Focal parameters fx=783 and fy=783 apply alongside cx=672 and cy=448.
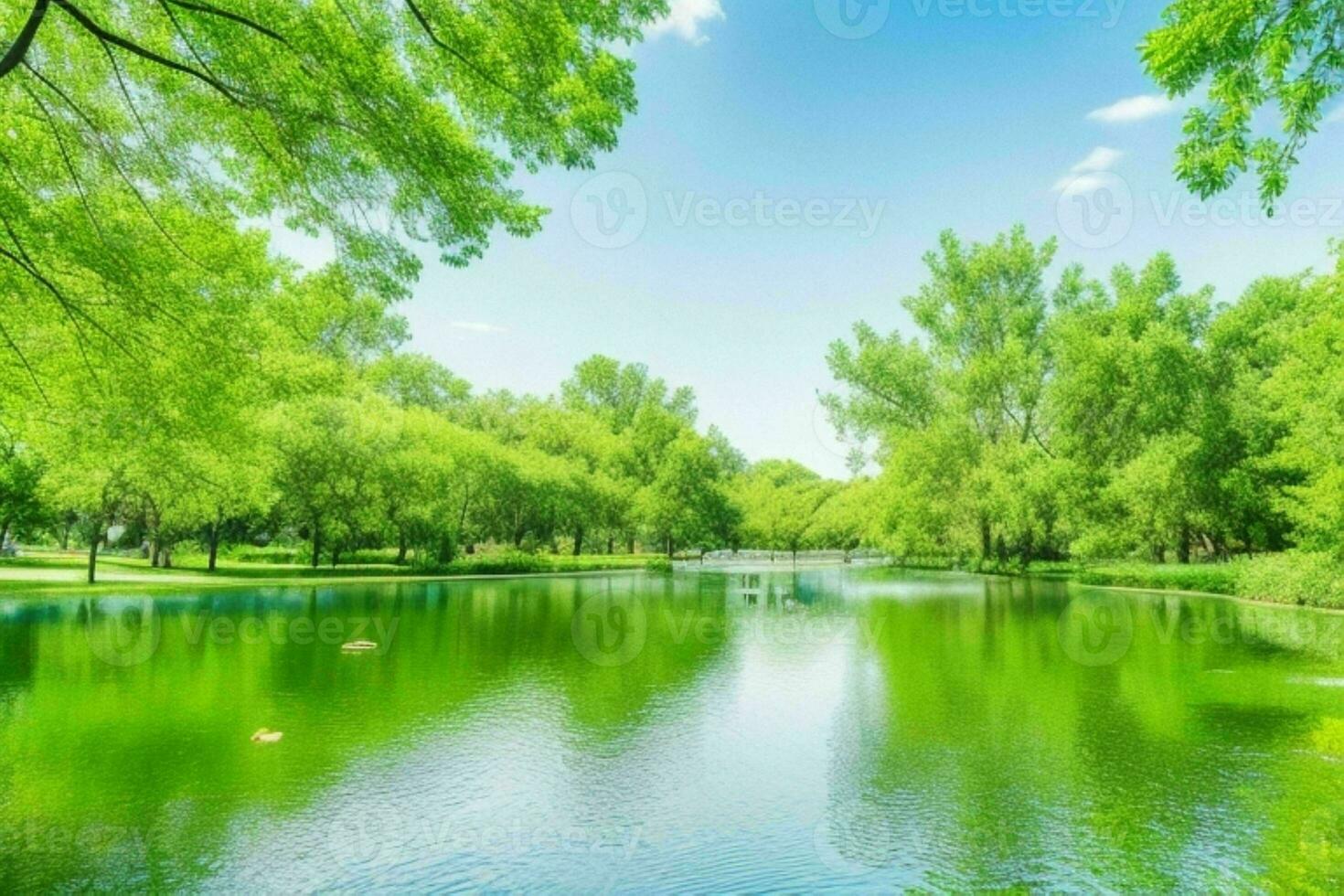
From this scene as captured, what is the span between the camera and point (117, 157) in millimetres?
11844

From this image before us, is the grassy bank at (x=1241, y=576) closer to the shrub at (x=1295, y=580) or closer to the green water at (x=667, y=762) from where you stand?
the shrub at (x=1295, y=580)

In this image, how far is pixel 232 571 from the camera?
142ft

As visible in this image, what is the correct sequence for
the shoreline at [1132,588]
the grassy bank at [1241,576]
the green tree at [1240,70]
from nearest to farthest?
the green tree at [1240,70] → the grassy bank at [1241,576] → the shoreline at [1132,588]

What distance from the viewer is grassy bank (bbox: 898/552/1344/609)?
2862 centimetres

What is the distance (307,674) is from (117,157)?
35.5ft

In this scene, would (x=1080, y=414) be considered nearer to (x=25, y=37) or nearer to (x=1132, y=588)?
(x=1132, y=588)

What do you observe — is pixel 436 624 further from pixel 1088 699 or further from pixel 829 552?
pixel 829 552

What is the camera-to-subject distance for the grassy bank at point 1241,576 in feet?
93.9

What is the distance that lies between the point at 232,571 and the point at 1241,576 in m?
49.8

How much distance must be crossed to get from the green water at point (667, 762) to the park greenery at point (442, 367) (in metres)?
5.65

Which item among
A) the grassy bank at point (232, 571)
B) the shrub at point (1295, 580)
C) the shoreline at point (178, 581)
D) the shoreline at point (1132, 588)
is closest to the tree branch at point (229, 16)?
the shoreline at point (178, 581)

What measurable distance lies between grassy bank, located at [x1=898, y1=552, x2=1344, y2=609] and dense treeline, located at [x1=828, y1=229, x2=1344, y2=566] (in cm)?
184

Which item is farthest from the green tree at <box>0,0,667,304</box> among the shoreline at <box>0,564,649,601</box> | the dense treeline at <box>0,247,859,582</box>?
the shoreline at <box>0,564,649,601</box>

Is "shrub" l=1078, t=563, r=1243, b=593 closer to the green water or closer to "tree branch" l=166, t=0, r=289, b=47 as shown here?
the green water
